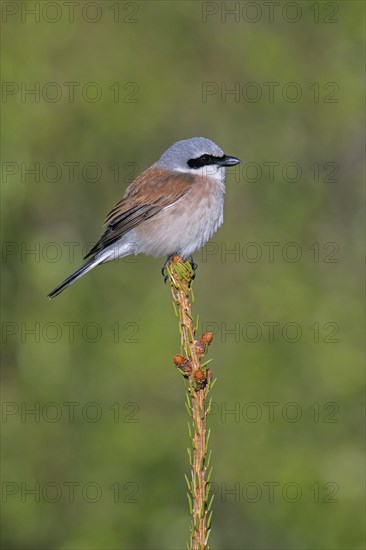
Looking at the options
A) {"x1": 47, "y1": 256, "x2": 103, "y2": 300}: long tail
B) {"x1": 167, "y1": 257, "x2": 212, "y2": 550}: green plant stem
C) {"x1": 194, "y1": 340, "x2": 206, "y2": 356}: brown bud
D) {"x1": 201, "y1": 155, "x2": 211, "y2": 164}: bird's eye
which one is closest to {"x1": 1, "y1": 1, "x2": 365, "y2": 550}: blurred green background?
{"x1": 47, "y1": 256, "x2": 103, "y2": 300}: long tail

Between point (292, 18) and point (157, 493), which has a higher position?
point (292, 18)

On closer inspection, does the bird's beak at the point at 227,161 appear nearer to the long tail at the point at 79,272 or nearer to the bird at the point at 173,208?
the bird at the point at 173,208

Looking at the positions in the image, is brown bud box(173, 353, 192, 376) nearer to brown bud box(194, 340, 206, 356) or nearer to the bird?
brown bud box(194, 340, 206, 356)

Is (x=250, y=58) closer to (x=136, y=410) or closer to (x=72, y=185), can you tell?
(x=72, y=185)

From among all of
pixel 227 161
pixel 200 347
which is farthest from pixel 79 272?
pixel 200 347

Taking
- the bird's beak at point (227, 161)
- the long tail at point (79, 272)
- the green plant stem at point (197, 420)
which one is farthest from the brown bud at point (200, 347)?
the bird's beak at point (227, 161)

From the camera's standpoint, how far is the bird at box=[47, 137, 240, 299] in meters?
5.11

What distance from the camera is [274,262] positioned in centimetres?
644

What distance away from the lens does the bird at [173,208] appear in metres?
5.11

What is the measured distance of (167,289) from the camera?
19.4 ft

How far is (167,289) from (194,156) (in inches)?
41.5

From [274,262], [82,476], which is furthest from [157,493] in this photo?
[274,262]

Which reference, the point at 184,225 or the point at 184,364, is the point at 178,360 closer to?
the point at 184,364

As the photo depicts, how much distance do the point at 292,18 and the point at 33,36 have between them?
257 cm
